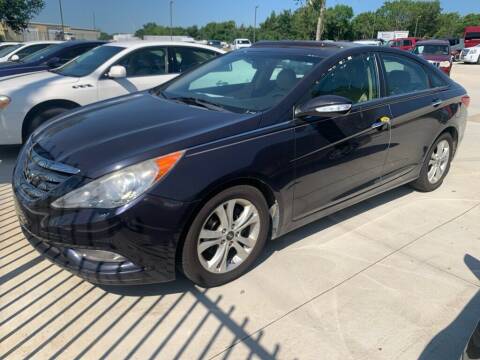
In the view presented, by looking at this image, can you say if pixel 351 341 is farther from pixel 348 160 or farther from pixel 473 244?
pixel 473 244

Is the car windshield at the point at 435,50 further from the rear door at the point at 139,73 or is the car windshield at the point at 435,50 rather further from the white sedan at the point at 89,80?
the rear door at the point at 139,73

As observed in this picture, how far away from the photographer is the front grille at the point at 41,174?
101 inches

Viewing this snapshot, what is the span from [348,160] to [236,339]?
1.73 m

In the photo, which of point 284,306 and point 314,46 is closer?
point 284,306

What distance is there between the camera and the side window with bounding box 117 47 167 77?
6.29 m

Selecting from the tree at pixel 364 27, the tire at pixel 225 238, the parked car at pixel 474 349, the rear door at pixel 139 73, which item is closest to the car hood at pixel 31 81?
the rear door at pixel 139 73

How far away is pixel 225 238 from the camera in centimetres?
286

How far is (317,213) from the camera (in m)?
3.42

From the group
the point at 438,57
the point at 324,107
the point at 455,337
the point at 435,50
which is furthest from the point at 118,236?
the point at 435,50

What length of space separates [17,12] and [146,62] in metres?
28.7

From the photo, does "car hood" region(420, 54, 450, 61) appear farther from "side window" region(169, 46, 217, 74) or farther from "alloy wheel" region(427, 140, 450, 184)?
"alloy wheel" region(427, 140, 450, 184)

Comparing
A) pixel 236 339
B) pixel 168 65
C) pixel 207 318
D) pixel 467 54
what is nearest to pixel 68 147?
pixel 207 318

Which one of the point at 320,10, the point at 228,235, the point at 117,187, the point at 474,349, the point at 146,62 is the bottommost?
the point at 228,235

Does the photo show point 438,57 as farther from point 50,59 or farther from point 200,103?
point 200,103
